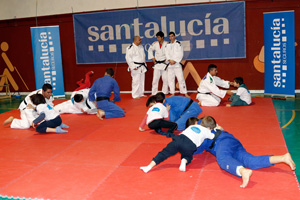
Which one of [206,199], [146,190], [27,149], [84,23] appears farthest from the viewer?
[84,23]

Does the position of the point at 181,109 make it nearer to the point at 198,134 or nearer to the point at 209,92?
the point at 198,134

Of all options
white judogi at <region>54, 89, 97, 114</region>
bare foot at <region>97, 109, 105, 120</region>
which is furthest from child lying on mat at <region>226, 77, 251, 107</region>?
white judogi at <region>54, 89, 97, 114</region>

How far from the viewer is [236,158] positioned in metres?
4.13

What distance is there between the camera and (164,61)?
9.88 meters

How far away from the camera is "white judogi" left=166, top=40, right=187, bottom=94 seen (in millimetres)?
9578

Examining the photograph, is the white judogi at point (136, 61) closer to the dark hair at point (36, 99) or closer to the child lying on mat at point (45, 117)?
the child lying on mat at point (45, 117)

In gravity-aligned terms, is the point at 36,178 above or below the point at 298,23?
below

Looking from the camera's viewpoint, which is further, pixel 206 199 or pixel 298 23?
pixel 298 23

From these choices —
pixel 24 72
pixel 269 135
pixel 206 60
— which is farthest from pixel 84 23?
pixel 269 135

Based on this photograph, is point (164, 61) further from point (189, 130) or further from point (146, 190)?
point (146, 190)

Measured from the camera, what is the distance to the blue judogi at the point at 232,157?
3.82m

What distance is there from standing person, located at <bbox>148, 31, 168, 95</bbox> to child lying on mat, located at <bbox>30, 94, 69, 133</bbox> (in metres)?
4.33

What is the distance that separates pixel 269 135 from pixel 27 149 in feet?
12.8

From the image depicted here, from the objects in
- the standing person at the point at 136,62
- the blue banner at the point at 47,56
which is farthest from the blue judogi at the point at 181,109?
the blue banner at the point at 47,56
